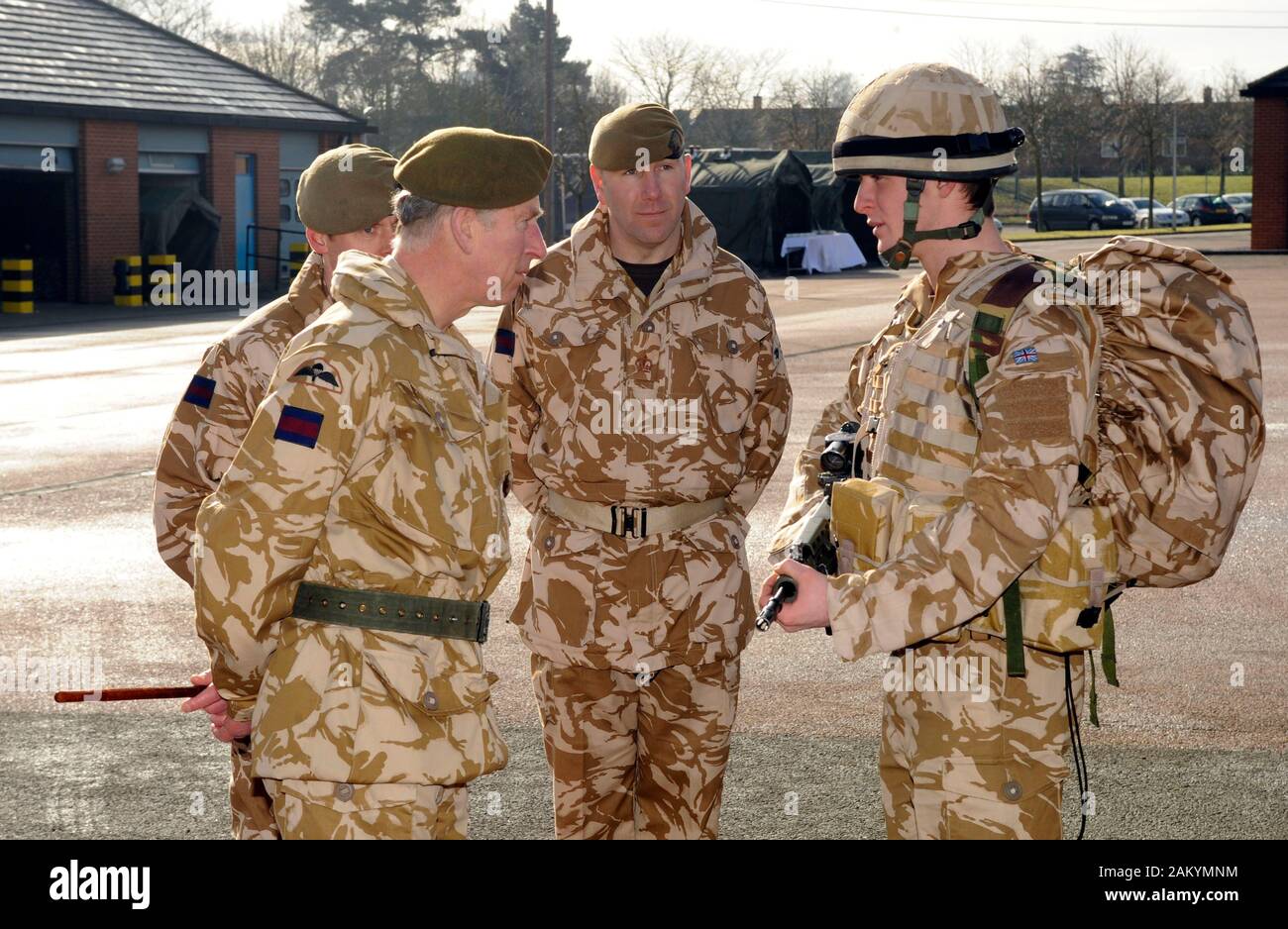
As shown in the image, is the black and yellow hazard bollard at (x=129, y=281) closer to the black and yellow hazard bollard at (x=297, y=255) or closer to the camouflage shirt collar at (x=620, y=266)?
the black and yellow hazard bollard at (x=297, y=255)

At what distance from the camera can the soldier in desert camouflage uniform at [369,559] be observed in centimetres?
295

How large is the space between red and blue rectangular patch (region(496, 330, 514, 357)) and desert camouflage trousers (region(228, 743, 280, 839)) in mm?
1414

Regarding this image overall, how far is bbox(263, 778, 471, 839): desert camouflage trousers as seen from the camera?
300 cm

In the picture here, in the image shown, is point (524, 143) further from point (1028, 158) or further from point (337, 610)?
point (1028, 158)

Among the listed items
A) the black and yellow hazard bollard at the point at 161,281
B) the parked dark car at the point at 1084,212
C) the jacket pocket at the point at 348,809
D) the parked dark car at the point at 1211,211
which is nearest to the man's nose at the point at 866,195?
the jacket pocket at the point at 348,809

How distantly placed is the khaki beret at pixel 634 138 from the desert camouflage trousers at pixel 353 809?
2101 millimetres

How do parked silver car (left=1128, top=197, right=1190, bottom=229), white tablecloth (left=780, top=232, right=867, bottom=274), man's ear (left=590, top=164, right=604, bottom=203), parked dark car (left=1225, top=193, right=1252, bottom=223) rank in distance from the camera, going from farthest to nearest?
parked dark car (left=1225, top=193, right=1252, bottom=223) → parked silver car (left=1128, top=197, right=1190, bottom=229) → white tablecloth (left=780, top=232, right=867, bottom=274) → man's ear (left=590, top=164, right=604, bottom=203)

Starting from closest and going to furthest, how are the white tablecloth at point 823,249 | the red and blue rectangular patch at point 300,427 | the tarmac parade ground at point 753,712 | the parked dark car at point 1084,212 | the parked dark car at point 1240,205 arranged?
the red and blue rectangular patch at point 300,427
the tarmac parade ground at point 753,712
the white tablecloth at point 823,249
the parked dark car at point 1084,212
the parked dark car at point 1240,205

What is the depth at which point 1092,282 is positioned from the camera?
3.30 metres

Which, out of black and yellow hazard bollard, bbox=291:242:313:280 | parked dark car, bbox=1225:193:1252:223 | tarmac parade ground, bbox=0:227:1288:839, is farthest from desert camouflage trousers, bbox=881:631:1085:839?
parked dark car, bbox=1225:193:1252:223

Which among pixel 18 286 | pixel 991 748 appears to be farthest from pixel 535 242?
pixel 18 286

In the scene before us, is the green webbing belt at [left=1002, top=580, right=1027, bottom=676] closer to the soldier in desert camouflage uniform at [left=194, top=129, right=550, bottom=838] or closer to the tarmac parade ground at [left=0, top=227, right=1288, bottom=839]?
the soldier in desert camouflage uniform at [left=194, top=129, right=550, bottom=838]

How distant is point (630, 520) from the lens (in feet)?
14.6

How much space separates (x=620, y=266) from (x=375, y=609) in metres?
1.87
